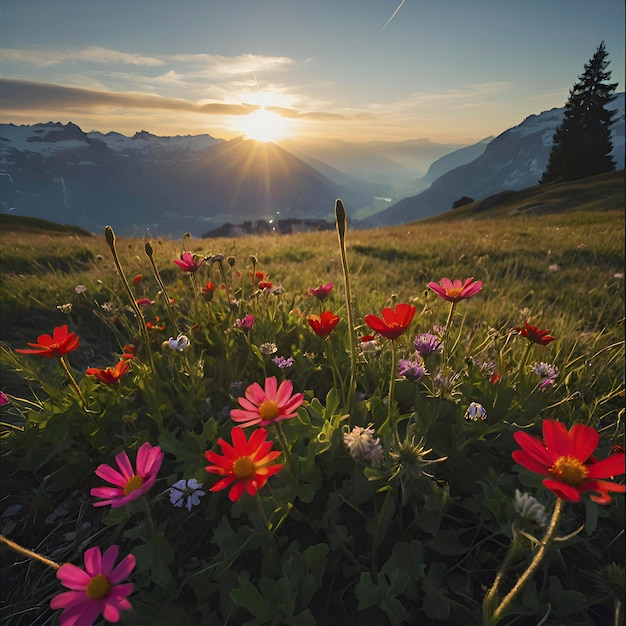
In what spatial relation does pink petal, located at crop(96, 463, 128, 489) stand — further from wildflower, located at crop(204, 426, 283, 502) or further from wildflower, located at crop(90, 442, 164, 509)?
wildflower, located at crop(204, 426, 283, 502)

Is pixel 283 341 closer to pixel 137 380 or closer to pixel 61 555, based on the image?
pixel 137 380

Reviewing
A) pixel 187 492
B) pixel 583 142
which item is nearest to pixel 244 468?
pixel 187 492

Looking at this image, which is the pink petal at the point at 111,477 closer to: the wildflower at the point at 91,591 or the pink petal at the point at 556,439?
the wildflower at the point at 91,591

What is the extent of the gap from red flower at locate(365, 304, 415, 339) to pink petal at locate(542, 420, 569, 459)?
51 centimetres

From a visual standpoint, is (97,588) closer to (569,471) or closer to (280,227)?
(569,471)

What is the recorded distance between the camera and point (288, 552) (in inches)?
54.7

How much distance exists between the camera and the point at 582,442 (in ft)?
3.02

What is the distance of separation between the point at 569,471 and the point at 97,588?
1.16 meters

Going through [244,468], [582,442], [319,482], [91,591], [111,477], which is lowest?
[319,482]

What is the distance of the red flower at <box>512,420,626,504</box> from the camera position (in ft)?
2.81

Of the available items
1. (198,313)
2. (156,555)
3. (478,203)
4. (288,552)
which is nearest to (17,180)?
(198,313)

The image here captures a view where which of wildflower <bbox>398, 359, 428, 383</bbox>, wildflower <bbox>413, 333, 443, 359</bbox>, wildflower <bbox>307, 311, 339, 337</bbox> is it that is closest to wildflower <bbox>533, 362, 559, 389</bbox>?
wildflower <bbox>413, 333, 443, 359</bbox>

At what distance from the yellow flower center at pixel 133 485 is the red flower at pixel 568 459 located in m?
1.00

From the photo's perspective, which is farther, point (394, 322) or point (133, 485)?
point (394, 322)
